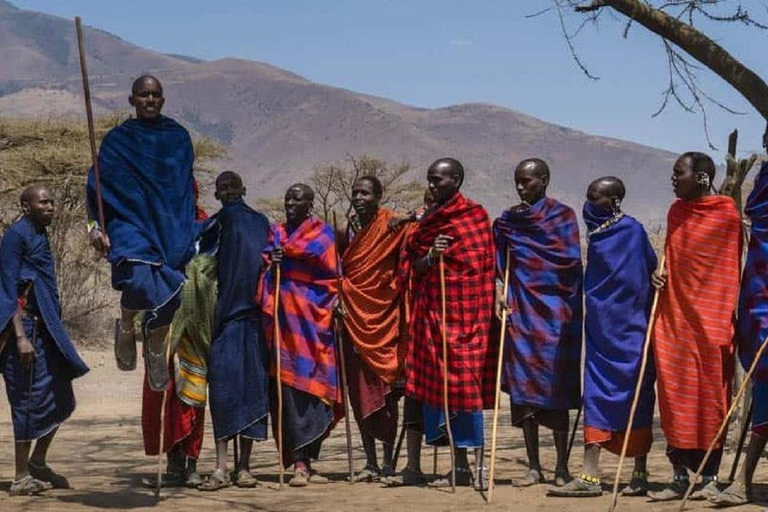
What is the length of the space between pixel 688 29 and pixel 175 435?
5.20 metres

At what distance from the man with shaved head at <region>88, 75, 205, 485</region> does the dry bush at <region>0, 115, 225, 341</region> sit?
53.8 feet

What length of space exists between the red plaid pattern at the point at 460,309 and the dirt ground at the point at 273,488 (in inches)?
24.9

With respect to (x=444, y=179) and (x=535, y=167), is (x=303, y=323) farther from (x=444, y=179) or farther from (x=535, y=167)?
(x=535, y=167)

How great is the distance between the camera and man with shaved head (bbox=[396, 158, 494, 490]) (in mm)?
7680

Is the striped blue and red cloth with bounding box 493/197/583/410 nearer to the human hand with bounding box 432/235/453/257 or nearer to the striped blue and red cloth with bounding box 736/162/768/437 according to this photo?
the human hand with bounding box 432/235/453/257

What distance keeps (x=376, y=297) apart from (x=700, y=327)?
2078mm

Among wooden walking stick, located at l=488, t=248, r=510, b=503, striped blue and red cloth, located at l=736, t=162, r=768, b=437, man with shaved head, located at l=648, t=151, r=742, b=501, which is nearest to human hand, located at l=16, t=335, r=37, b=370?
wooden walking stick, located at l=488, t=248, r=510, b=503

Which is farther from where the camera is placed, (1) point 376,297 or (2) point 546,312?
(1) point 376,297

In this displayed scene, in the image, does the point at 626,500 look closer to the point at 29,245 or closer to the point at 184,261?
the point at 184,261

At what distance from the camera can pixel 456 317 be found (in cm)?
775

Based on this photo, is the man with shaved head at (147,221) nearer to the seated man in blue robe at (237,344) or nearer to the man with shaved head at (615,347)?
the seated man in blue robe at (237,344)

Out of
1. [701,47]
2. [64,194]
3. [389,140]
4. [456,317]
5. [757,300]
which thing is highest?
[389,140]

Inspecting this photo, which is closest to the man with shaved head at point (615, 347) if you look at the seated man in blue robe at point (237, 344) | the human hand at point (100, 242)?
the seated man in blue robe at point (237, 344)

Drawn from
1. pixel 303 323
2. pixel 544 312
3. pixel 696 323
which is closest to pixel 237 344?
pixel 303 323
